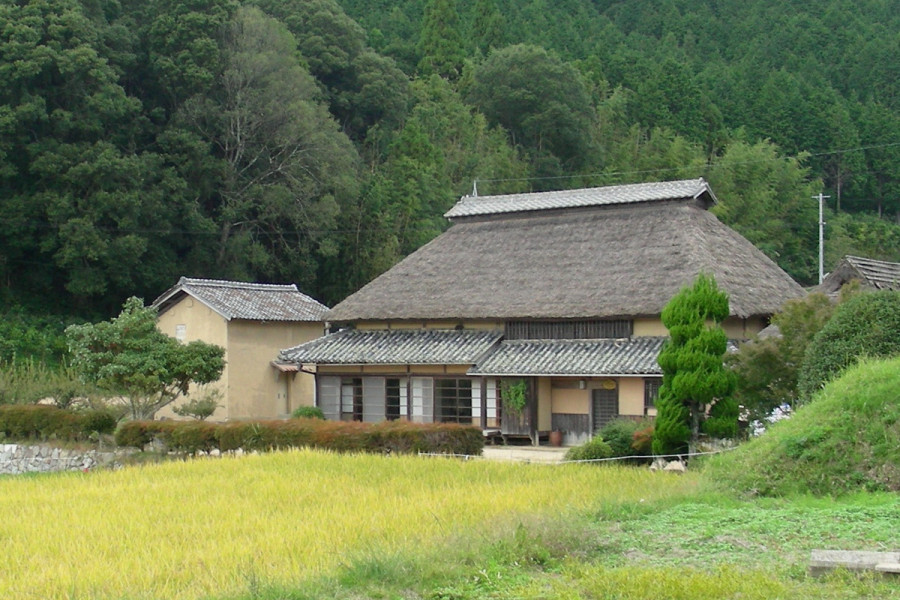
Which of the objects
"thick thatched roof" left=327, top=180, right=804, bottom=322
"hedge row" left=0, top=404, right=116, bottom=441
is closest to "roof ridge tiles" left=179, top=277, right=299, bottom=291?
"thick thatched roof" left=327, top=180, right=804, bottom=322

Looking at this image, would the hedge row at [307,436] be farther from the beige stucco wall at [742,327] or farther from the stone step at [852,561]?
the stone step at [852,561]

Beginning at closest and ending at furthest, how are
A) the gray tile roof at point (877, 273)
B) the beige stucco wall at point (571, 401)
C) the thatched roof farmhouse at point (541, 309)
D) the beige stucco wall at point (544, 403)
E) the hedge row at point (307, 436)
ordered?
the hedge row at point (307, 436) < the gray tile roof at point (877, 273) < the thatched roof farmhouse at point (541, 309) < the beige stucco wall at point (571, 401) < the beige stucco wall at point (544, 403)

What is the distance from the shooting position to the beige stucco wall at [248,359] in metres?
31.0

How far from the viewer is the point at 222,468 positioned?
17.2 metres

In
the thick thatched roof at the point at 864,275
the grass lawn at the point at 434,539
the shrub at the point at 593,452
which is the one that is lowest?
the grass lawn at the point at 434,539

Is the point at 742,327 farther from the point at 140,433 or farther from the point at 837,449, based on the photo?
the point at 140,433

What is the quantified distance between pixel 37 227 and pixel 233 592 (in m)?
30.3

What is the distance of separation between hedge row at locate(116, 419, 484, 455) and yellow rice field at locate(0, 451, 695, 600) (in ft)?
5.05

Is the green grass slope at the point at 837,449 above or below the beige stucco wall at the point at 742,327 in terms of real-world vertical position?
below

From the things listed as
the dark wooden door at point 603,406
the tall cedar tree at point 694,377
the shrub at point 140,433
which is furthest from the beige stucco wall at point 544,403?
the shrub at point 140,433

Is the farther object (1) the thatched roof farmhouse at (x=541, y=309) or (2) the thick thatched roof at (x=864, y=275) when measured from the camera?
(1) the thatched roof farmhouse at (x=541, y=309)

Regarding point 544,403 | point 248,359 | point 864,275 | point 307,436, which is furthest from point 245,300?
point 864,275

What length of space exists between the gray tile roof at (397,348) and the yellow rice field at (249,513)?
833 cm

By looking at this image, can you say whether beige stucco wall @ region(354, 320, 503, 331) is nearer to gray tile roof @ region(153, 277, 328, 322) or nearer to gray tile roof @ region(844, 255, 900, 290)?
gray tile roof @ region(153, 277, 328, 322)
